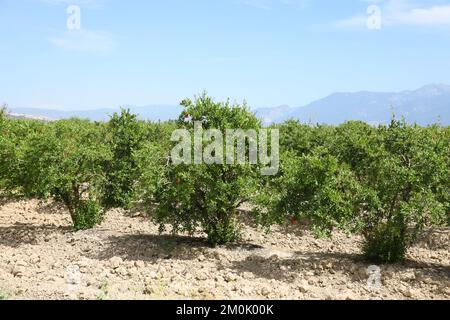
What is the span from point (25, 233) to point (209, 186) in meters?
10.1

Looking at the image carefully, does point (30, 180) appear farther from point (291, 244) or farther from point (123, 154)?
point (291, 244)

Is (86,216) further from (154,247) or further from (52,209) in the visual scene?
(52,209)

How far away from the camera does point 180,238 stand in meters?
20.7

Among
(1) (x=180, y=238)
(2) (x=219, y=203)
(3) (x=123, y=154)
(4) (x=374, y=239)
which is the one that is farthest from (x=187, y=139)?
(3) (x=123, y=154)

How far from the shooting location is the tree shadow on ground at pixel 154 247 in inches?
720

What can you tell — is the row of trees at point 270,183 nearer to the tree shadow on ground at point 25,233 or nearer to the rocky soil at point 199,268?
the rocky soil at point 199,268

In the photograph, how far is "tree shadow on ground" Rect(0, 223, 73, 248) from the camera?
68.2 feet

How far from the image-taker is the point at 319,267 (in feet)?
55.3

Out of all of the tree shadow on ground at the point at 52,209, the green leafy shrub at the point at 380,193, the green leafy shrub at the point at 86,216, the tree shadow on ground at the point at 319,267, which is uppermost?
the green leafy shrub at the point at 380,193

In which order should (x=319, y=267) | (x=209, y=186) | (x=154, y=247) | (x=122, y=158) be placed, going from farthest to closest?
1. (x=122, y=158)
2. (x=154, y=247)
3. (x=209, y=186)
4. (x=319, y=267)

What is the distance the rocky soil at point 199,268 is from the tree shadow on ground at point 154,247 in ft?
0.14

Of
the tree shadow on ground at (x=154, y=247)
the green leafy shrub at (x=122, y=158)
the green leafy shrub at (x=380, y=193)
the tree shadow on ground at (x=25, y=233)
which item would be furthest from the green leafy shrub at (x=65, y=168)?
the green leafy shrub at (x=380, y=193)

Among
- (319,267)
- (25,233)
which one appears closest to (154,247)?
(319,267)
